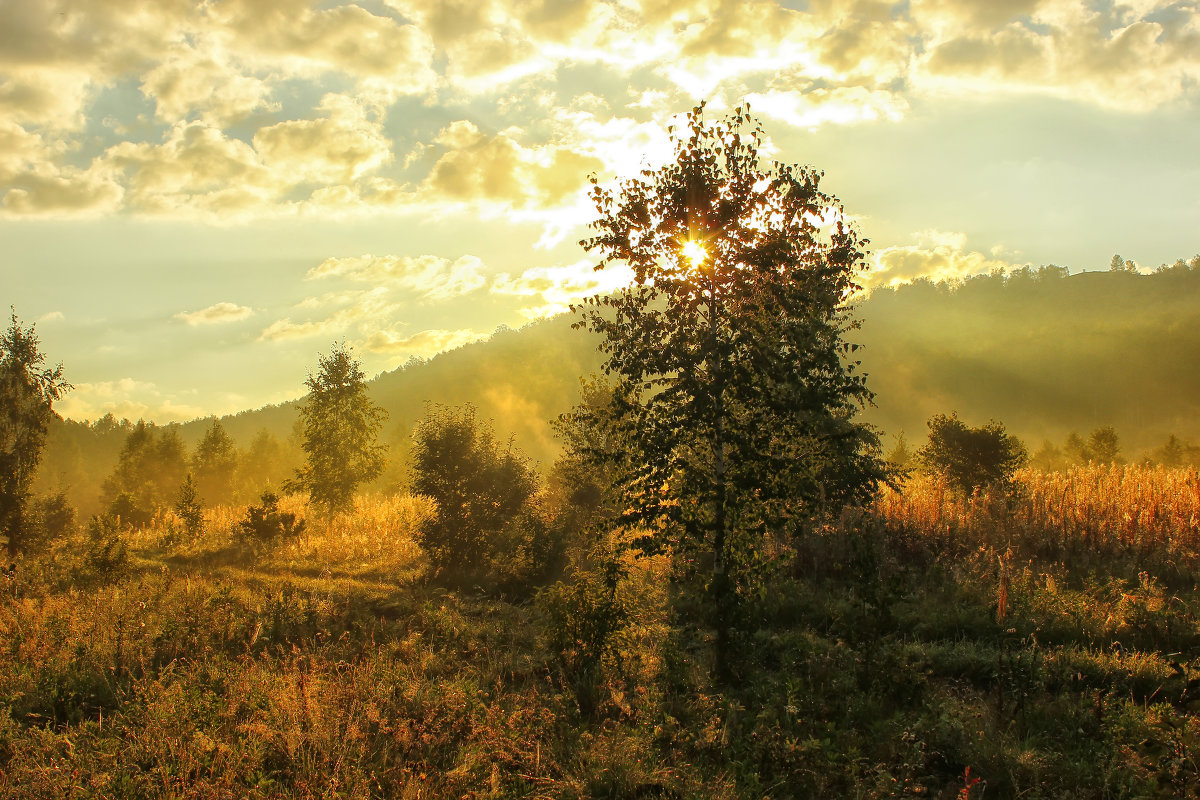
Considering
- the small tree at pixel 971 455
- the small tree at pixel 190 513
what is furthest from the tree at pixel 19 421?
the small tree at pixel 971 455

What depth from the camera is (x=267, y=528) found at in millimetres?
24156

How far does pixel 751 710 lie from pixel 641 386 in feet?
15.7

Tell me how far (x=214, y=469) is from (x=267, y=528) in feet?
166

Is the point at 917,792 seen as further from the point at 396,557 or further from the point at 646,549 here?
the point at 396,557

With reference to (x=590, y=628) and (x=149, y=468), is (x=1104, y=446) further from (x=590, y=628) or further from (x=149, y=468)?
(x=149, y=468)

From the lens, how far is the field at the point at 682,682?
6.88 meters

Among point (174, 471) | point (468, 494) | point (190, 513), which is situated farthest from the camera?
point (174, 471)

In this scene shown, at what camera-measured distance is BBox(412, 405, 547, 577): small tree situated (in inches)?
798

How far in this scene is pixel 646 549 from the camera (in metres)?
9.16

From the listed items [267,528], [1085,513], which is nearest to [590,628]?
[1085,513]

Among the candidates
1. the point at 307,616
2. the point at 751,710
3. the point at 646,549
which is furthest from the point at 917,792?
the point at 307,616

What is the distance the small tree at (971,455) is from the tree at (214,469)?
221 ft

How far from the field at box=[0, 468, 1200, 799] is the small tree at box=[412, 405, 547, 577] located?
4.18 meters

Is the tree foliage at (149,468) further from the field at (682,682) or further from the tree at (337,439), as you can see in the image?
the field at (682,682)
